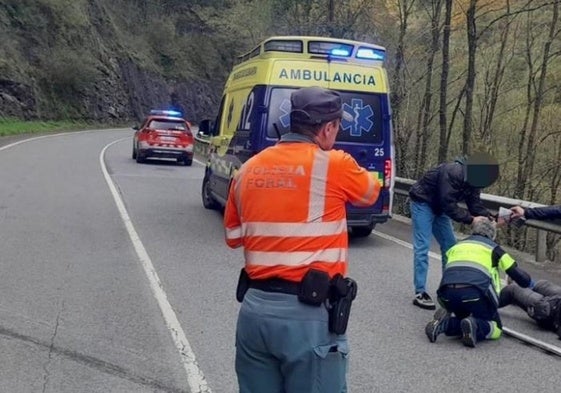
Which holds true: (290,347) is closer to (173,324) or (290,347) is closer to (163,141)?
(173,324)

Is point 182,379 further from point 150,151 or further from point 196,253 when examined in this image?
point 150,151

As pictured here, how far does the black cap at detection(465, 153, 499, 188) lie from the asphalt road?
124 cm

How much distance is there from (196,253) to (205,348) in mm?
3858

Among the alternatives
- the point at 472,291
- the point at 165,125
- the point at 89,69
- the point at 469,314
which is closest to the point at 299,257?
the point at 472,291

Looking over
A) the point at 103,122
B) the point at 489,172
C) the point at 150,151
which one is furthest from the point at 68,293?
the point at 103,122

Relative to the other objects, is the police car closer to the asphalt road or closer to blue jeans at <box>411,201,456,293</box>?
the asphalt road

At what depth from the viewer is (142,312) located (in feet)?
21.9

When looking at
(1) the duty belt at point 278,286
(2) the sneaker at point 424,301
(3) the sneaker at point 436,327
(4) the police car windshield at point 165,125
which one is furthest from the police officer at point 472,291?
(4) the police car windshield at point 165,125

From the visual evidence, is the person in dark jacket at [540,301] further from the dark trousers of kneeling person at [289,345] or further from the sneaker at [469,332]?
the dark trousers of kneeling person at [289,345]

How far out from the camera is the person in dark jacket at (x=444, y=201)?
6.79 metres

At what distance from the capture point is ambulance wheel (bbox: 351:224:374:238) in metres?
11.0

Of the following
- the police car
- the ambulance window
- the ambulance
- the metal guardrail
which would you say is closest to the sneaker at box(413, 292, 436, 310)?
the metal guardrail

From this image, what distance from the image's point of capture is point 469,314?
238 inches

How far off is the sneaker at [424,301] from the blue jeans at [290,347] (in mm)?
4141
